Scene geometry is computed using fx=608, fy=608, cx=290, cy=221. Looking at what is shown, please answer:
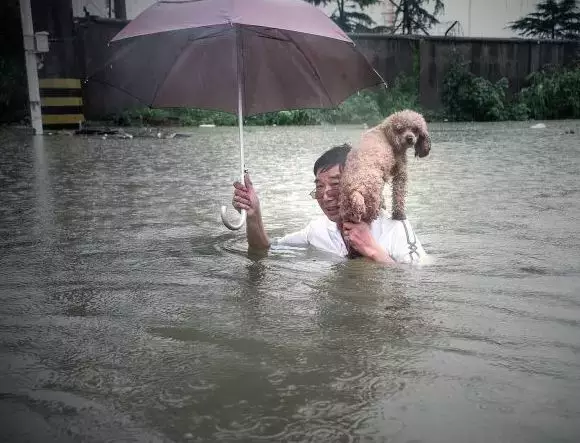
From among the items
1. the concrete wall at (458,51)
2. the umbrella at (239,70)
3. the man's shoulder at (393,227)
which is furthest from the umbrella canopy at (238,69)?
the concrete wall at (458,51)

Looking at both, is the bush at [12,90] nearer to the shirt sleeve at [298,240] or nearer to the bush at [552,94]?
the shirt sleeve at [298,240]

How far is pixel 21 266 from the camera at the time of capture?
329 centimetres

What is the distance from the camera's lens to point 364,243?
325cm

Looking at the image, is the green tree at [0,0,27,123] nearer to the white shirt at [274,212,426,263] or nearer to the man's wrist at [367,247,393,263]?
the white shirt at [274,212,426,263]

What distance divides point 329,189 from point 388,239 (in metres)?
0.43

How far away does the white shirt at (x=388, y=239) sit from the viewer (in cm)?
331

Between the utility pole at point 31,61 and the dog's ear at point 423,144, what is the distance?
39.9ft

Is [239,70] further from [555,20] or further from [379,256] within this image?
[555,20]

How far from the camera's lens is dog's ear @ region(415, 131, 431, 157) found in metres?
3.23

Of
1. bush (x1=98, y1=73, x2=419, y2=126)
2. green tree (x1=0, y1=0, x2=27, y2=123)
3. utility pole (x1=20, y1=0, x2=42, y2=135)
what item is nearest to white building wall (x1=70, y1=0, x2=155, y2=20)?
green tree (x1=0, y1=0, x2=27, y2=123)

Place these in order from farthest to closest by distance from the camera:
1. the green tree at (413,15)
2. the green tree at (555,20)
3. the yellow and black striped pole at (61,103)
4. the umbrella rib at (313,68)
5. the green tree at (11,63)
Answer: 1. the green tree at (413,15)
2. the green tree at (555,20)
3. the green tree at (11,63)
4. the yellow and black striped pole at (61,103)
5. the umbrella rib at (313,68)

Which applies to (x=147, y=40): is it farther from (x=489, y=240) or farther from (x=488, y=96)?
(x=488, y=96)

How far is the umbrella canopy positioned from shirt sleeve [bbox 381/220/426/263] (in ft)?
3.29

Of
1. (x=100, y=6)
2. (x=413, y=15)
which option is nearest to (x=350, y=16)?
(x=413, y=15)
